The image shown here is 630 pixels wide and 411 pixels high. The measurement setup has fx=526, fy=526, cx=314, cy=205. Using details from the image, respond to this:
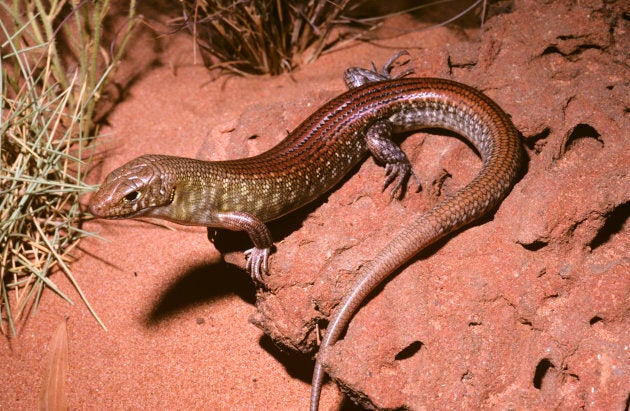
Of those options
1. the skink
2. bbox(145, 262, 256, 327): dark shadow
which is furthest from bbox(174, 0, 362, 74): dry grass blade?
bbox(145, 262, 256, 327): dark shadow

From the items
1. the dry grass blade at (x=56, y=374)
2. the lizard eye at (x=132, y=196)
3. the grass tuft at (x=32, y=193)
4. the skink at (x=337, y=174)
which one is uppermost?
the skink at (x=337, y=174)

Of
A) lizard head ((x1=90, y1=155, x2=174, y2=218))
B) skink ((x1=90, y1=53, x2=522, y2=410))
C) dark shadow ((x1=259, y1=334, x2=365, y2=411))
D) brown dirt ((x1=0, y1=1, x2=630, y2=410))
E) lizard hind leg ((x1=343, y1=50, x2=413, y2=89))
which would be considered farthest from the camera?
lizard hind leg ((x1=343, y1=50, x2=413, y2=89))

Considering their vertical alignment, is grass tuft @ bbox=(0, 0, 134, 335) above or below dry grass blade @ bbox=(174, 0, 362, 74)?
below

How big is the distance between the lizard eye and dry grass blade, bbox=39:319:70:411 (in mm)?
1601

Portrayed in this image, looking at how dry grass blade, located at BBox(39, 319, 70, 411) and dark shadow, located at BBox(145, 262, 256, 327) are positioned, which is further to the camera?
dark shadow, located at BBox(145, 262, 256, 327)

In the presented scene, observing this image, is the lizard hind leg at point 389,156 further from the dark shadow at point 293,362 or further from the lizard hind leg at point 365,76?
the dark shadow at point 293,362

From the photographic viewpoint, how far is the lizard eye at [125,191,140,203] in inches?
132

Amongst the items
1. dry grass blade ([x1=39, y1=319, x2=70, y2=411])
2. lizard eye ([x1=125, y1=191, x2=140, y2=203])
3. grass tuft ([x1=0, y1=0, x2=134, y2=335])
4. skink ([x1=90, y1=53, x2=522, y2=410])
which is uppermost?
skink ([x1=90, y1=53, x2=522, y2=410])

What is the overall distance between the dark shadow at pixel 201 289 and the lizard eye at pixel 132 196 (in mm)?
1143

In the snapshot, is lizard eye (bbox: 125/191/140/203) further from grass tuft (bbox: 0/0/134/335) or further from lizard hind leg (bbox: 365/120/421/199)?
lizard hind leg (bbox: 365/120/421/199)

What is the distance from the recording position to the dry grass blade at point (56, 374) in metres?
3.85

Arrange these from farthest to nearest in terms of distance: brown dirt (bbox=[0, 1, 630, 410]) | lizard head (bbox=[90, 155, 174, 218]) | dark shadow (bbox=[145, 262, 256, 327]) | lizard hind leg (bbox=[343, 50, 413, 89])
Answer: lizard hind leg (bbox=[343, 50, 413, 89]) < dark shadow (bbox=[145, 262, 256, 327]) < lizard head (bbox=[90, 155, 174, 218]) < brown dirt (bbox=[0, 1, 630, 410])

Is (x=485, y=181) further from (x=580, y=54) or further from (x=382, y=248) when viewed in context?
(x=580, y=54)

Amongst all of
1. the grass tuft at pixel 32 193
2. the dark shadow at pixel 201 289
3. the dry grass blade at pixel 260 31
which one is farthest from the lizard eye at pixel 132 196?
A: the dry grass blade at pixel 260 31
